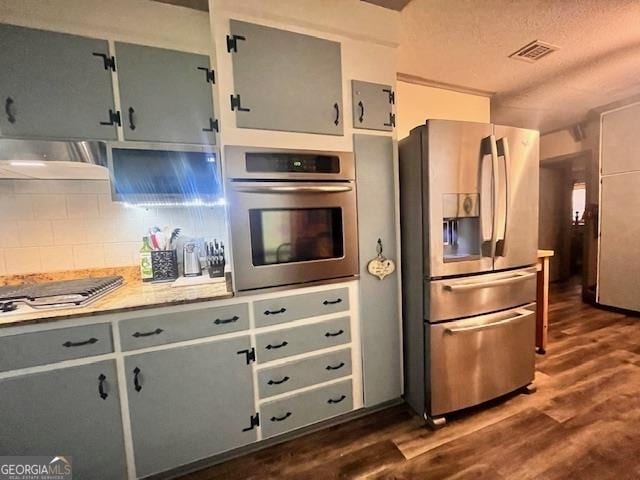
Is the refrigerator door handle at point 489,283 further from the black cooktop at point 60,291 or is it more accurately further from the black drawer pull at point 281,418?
the black cooktop at point 60,291

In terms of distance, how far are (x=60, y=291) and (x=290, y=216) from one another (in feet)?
4.02

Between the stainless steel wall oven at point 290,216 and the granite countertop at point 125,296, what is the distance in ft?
0.72

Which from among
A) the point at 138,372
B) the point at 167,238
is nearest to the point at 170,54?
the point at 167,238

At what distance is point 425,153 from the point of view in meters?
1.61

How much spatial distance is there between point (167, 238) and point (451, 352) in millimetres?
2016

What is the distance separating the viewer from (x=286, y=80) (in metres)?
1.53

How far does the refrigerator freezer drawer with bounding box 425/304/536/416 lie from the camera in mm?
1682

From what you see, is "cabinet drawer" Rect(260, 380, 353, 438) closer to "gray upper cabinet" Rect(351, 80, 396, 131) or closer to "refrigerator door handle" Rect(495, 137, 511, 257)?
"refrigerator door handle" Rect(495, 137, 511, 257)

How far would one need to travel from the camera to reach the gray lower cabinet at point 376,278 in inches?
67.9

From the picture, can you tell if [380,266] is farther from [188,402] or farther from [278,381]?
[188,402]

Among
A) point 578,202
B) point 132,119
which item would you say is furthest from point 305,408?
point 578,202

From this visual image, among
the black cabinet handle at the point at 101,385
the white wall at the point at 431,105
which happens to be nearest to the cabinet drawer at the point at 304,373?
the black cabinet handle at the point at 101,385

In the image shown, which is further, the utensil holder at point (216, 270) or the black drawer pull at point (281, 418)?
the utensil holder at point (216, 270)

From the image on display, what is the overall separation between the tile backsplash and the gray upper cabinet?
→ 1.34 m
